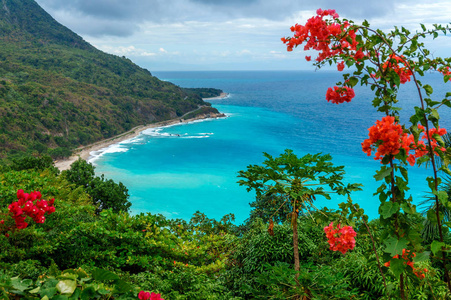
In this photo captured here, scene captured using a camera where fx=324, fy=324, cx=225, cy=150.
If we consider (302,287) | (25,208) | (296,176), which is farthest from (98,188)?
(296,176)

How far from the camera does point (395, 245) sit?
1.67 metres

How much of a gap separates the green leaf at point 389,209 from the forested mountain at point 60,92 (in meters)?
39.5

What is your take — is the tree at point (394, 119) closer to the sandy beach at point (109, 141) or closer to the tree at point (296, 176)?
the tree at point (296, 176)

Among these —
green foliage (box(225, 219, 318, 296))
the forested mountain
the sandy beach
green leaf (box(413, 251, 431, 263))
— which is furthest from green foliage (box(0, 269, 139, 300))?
the forested mountain

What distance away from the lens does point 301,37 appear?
2.26m

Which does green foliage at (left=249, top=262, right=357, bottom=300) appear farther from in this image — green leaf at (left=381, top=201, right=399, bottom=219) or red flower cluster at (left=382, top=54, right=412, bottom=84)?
red flower cluster at (left=382, top=54, right=412, bottom=84)

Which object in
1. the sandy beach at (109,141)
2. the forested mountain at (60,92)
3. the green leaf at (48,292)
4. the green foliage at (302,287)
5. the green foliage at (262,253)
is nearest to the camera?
the green leaf at (48,292)

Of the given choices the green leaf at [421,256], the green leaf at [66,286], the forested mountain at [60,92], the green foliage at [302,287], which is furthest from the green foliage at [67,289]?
the forested mountain at [60,92]

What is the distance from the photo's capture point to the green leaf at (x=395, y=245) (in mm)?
1627

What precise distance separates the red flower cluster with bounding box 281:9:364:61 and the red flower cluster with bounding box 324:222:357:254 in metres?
1.57

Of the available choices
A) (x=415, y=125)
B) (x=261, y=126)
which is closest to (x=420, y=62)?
(x=415, y=125)

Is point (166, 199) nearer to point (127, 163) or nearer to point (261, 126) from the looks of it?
point (127, 163)

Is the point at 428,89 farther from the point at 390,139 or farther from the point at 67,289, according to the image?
the point at 67,289

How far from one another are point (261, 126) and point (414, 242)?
2371 inches
